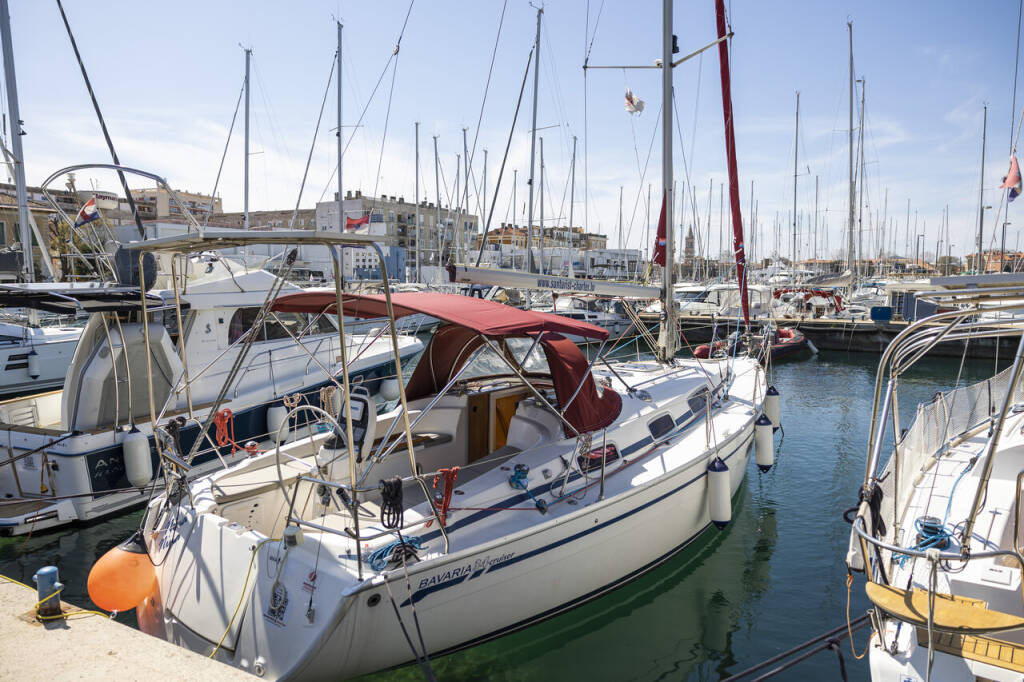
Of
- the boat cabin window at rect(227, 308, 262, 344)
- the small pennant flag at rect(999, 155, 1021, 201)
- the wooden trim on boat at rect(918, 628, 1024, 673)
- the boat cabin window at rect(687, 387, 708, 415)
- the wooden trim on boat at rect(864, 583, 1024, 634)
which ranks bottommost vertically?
the wooden trim on boat at rect(918, 628, 1024, 673)

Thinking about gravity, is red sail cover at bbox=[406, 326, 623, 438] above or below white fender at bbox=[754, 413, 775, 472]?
above

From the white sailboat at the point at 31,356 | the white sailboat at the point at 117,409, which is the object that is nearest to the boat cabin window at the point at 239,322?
the white sailboat at the point at 117,409

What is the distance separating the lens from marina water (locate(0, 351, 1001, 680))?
17.9 feet

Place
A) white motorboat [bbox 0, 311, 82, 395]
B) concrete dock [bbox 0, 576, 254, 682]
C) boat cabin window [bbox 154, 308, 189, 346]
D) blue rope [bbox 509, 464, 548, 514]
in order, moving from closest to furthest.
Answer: concrete dock [bbox 0, 576, 254, 682] < blue rope [bbox 509, 464, 548, 514] < boat cabin window [bbox 154, 308, 189, 346] < white motorboat [bbox 0, 311, 82, 395]

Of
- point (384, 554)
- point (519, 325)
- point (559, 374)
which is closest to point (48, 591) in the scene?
point (384, 554)

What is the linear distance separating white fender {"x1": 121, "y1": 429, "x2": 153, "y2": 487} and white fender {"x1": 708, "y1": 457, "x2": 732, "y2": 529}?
745 centimetres

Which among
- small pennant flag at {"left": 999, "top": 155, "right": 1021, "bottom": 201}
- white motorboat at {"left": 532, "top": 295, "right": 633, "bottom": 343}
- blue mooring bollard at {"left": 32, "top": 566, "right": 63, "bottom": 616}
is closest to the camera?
blue mooring bollard at {"left": 32, "top": 566, "right": 63, "bottom": 616}

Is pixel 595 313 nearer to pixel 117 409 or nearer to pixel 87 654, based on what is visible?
pixel 117 409

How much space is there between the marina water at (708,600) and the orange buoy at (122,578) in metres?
1.70

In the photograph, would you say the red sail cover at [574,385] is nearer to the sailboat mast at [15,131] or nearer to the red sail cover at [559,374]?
the red sail cover at [559,374]

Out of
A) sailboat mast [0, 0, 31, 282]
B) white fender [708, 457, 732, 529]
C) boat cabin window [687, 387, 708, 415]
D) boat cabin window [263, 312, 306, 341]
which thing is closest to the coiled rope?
white fender [708, 457, 732, 529]

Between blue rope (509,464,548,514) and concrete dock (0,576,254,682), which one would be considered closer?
concrete dock (0,576,254,682)

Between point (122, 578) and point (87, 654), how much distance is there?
0.94 metres

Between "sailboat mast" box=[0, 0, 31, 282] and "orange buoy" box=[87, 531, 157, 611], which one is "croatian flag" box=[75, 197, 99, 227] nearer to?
"sailboat mast" box=[0, 0, 31, 282]
